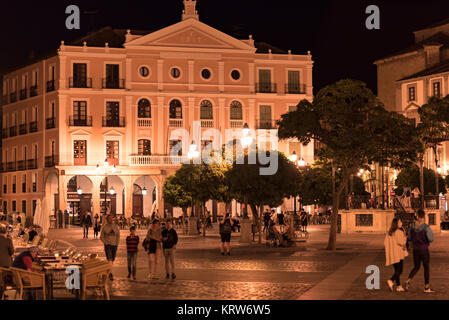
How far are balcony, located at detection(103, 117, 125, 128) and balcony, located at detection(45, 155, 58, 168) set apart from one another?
4.97 meters

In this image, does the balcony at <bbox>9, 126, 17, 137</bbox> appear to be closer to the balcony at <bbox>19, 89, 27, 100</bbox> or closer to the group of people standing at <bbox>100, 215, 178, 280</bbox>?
the balcony at <bbox>19, 89, 27, 100</bbox>

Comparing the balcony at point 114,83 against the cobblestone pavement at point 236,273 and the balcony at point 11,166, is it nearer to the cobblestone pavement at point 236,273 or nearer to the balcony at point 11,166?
the balcony at point 11,166

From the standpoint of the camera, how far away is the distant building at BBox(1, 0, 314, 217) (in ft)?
225

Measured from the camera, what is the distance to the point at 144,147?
230 feet

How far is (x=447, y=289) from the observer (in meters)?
17.4

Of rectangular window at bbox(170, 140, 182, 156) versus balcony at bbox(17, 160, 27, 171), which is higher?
rectangular window at bbox(170, 140, 182, 156)

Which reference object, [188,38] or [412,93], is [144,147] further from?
[412,93]

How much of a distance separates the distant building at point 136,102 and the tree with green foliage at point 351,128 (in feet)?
123

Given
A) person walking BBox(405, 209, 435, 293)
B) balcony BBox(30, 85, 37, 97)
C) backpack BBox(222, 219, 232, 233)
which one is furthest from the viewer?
balcony BBox(30, 85, 37, 97)

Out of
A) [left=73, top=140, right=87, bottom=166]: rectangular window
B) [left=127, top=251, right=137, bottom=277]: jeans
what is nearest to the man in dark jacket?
[left=127, top=251, right=137, bottom=277]: jeans

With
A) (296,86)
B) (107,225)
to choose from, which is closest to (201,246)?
(107,225)

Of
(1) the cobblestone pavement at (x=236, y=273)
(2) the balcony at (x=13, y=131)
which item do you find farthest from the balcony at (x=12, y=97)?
(1) the cobblestone pavement at (x=236, y=273)

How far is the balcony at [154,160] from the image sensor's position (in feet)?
226
